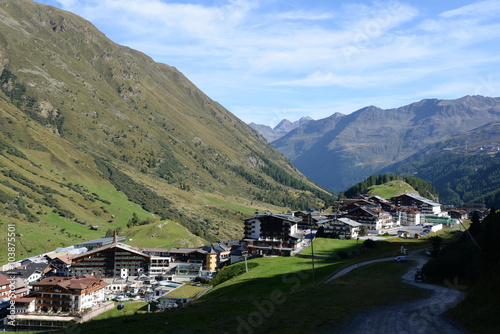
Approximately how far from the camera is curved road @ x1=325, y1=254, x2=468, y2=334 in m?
29.3

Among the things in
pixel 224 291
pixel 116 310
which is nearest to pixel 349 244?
pixel 224 291

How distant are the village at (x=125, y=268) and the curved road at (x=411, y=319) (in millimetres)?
51902

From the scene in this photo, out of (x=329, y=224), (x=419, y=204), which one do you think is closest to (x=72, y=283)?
(x=329, y=224)

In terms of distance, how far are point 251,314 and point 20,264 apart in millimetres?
114269

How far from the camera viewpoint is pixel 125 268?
12638cm

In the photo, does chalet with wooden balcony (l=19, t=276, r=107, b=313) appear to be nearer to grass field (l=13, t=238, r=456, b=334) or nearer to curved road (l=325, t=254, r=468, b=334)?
grass field (l=13, t=238, r=456, b=334)

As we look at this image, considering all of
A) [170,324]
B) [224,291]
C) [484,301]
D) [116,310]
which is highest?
[484,301]

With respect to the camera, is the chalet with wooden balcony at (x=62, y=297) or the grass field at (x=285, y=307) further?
the chalet with wooden balcony at (x=62, y=297)

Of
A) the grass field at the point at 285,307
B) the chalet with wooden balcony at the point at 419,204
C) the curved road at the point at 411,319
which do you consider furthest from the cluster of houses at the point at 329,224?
the curved road at the point at 411,319

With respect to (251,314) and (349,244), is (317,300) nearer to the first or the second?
(251,314)

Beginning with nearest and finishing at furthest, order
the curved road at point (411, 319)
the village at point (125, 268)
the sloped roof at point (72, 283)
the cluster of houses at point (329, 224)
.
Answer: the curved road at point (411, 319), the village at point (125, 268), the sloped roof at point (72, 283), the cluster of houses at point (329, 224)

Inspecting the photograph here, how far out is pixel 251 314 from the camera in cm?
3828

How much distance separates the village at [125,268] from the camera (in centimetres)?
8719

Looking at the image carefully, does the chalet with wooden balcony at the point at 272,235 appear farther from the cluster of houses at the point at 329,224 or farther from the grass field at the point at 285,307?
the grass field at the point at 285,307
